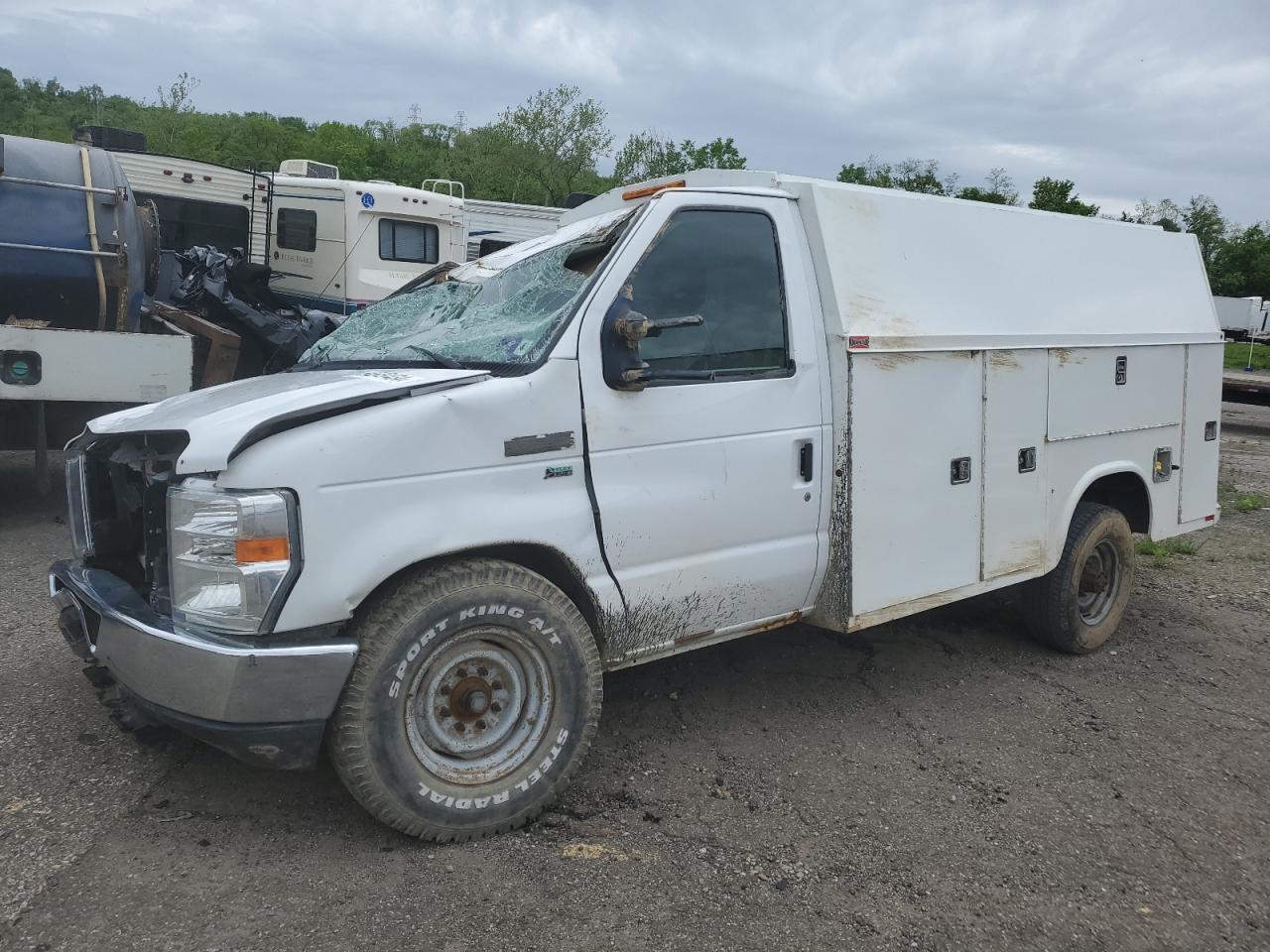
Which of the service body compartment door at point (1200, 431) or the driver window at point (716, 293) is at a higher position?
the driver window at point (716, 293)

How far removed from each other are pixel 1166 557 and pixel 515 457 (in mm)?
6237

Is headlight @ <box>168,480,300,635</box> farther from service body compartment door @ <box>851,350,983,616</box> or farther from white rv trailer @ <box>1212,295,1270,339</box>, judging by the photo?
white rv trailer @ <box>1212,295,1270,339</box>

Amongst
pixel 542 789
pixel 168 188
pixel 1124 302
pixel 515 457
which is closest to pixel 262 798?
pixel 542 789

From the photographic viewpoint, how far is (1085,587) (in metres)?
5.46

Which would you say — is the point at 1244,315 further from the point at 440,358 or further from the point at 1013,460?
the point at 440,358

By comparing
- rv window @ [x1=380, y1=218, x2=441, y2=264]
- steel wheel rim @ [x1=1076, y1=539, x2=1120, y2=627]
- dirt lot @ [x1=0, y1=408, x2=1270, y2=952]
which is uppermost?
rv window @ [x1=380, y1=218, x2=441, y2=264]

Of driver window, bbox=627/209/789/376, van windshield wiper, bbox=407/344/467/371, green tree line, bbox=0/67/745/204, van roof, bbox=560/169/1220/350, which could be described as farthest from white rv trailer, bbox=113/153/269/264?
green tree line, bbox=0/67/745/204

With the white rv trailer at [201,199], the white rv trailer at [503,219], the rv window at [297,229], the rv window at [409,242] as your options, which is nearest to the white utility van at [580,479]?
the rv window at [409,242]

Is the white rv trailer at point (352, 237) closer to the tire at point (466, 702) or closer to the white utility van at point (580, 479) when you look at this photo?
the white utility van at point (580, 479)

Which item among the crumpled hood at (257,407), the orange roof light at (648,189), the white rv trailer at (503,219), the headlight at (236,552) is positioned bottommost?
the headlight at (236,552)

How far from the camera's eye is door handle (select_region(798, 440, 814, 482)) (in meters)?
3.91

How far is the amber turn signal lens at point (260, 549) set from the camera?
2793mm

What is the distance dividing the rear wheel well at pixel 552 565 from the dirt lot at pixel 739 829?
2.25 ft

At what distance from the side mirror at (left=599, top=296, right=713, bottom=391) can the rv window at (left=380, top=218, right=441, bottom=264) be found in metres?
9.82
